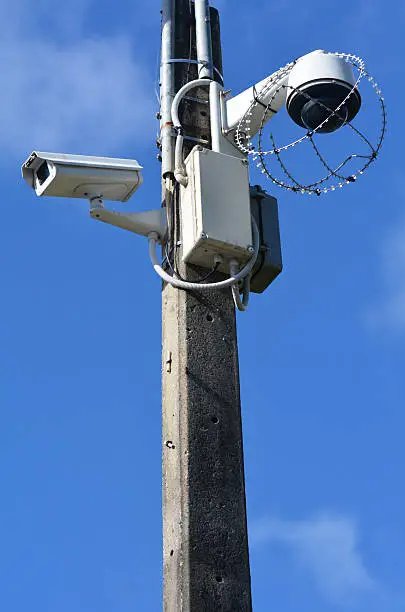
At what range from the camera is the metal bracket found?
5820 mm

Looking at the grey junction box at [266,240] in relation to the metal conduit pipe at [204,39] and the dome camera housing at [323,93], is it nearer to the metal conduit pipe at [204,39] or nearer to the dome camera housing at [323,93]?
the dome camera housing at [323,93]

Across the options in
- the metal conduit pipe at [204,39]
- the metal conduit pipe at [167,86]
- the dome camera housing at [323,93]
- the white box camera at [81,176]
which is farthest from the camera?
the metal conduit pipe at [204,39]

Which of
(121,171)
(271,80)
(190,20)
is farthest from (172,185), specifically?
(190,20)

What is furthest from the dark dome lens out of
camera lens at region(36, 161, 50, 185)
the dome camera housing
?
camera lens at region(36, 161, 50, 185)

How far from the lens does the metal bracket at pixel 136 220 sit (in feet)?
19.1

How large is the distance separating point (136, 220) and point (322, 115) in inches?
43.0

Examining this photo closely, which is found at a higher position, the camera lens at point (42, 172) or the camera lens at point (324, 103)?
the camera lens at point (324, 103)

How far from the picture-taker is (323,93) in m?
5.91

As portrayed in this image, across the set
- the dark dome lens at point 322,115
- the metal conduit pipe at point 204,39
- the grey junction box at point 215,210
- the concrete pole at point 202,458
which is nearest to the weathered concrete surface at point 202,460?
the concrete pole at point 202,458

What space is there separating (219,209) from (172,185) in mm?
399

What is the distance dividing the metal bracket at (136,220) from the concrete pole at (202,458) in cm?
33

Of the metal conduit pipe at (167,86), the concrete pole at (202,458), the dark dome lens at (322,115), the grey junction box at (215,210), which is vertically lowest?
the concrete pole at (202,458)

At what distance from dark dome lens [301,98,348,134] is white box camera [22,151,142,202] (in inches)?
35.4

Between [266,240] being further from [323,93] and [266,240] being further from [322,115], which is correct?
[323,93]
